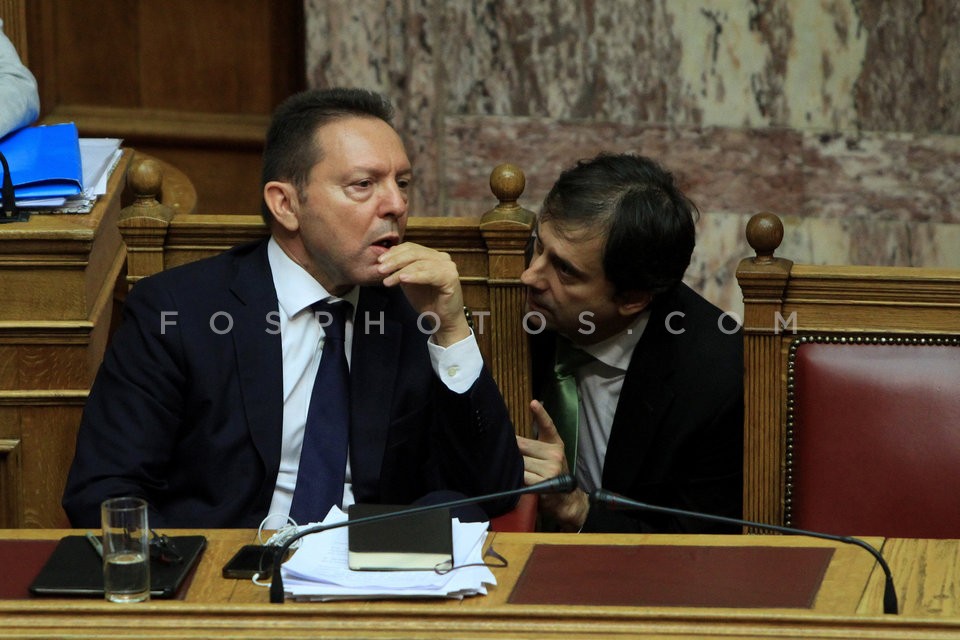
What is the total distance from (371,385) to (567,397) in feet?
1.46

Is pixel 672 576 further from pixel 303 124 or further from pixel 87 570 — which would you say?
pixel 303 124

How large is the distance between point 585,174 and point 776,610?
119cm

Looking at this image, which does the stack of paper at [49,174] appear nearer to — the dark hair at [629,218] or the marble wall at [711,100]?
the dark hair at [629,218]

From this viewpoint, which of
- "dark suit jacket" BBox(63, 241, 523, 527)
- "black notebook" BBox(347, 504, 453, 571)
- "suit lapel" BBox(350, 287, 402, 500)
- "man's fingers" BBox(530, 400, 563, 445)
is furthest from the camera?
"man's fingers" BBox(530, 400, 563, 445)

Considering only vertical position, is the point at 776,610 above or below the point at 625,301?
below

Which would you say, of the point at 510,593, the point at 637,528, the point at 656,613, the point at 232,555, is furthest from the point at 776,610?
the point at 637,528

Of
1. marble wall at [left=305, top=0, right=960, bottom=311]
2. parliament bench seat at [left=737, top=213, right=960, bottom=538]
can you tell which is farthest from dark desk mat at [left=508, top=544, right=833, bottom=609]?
marble wall at [left=305, top=0, right=960, bottom=311]

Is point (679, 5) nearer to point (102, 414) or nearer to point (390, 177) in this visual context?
point (390, 177)

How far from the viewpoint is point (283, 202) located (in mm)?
2488

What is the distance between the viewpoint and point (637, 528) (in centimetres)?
256

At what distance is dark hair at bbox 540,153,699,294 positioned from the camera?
8.52ft

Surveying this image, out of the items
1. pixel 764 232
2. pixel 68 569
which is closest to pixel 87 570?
pixel 68 569

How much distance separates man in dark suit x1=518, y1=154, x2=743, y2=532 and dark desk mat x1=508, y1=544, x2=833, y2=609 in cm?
67

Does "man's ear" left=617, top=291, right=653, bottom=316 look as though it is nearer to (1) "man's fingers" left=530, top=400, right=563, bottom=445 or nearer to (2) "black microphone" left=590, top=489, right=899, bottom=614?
(1) "man's fingers" left=530, top=400, right=563, bottom=445
